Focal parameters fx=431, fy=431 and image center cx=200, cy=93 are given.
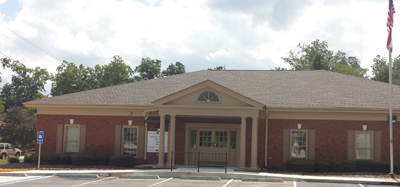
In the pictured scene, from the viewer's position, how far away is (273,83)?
86.4 feet

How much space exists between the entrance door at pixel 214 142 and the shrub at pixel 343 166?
4.99 m

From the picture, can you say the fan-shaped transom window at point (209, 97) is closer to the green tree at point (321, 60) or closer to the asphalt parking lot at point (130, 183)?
the asphalt parking lot at point (130, 183)

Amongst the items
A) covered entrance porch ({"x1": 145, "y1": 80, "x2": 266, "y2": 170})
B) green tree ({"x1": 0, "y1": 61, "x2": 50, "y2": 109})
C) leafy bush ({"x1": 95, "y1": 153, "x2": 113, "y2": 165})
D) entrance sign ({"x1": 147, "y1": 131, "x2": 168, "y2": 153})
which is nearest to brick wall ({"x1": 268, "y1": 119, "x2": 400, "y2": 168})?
covered entrance porch ({"x1": 145, "y1": 80, "x2": 266, "y2": 170})

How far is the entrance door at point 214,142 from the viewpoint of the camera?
22.7 metres

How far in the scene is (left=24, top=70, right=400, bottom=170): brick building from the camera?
21.1 meters

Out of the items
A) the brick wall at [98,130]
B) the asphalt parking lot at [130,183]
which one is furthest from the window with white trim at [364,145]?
the brick wall at [98,130]

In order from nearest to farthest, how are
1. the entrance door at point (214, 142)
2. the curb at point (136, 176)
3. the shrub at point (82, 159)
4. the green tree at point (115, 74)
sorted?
1. the curb at point (136, 176)
2. the shrub at point (82, 159)
3. the entrance door at point (214, 142)
4. the green tree at point (115, 74)

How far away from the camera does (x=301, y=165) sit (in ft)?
67.8

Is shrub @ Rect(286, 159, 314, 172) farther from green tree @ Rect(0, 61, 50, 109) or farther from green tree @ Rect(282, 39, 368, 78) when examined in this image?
green tree @ Rect(0, 61, 50, 109)

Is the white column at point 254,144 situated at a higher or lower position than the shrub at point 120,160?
higher

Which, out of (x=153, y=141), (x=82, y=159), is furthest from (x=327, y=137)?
(x=82, y=159)

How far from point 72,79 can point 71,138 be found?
128ft

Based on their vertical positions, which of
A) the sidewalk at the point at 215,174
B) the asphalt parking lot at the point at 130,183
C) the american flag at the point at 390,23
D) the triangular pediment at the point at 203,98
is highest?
the american flag at the point at 390,23

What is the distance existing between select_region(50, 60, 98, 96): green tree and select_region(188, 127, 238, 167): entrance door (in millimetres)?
39030
